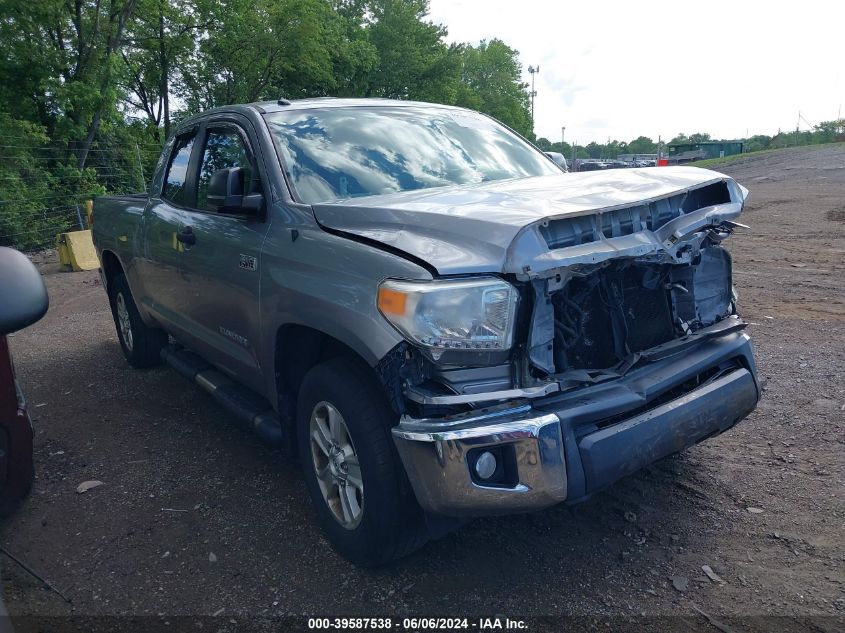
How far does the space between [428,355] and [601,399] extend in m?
0.67

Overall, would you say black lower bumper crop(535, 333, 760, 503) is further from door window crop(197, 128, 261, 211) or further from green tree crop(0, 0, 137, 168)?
green tree crop(0, 0, 137, 168)

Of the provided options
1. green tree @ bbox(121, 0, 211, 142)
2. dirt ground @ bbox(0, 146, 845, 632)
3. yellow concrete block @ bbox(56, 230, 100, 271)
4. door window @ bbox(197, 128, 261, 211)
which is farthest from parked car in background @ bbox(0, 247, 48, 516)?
green tree @ bbox(121, 0, 211, 142)

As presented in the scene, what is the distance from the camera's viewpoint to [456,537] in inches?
126

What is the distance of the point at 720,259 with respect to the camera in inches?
129

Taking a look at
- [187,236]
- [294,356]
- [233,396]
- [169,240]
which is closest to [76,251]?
[169,240]

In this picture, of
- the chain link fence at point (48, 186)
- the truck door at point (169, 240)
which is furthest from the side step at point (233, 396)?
the chain link fence at point (48, 186)

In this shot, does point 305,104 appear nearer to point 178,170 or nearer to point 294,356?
point 178,170

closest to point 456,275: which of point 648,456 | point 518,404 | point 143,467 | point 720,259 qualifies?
point 518,404

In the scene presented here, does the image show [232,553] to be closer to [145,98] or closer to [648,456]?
[648,456]

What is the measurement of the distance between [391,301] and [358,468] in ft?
2.59

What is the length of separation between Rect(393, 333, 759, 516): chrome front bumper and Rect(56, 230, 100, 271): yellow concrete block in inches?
471

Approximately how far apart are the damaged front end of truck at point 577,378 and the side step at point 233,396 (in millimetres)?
1202

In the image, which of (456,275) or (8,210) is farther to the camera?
(8,210)

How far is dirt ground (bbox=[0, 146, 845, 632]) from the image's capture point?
2.74 meters
